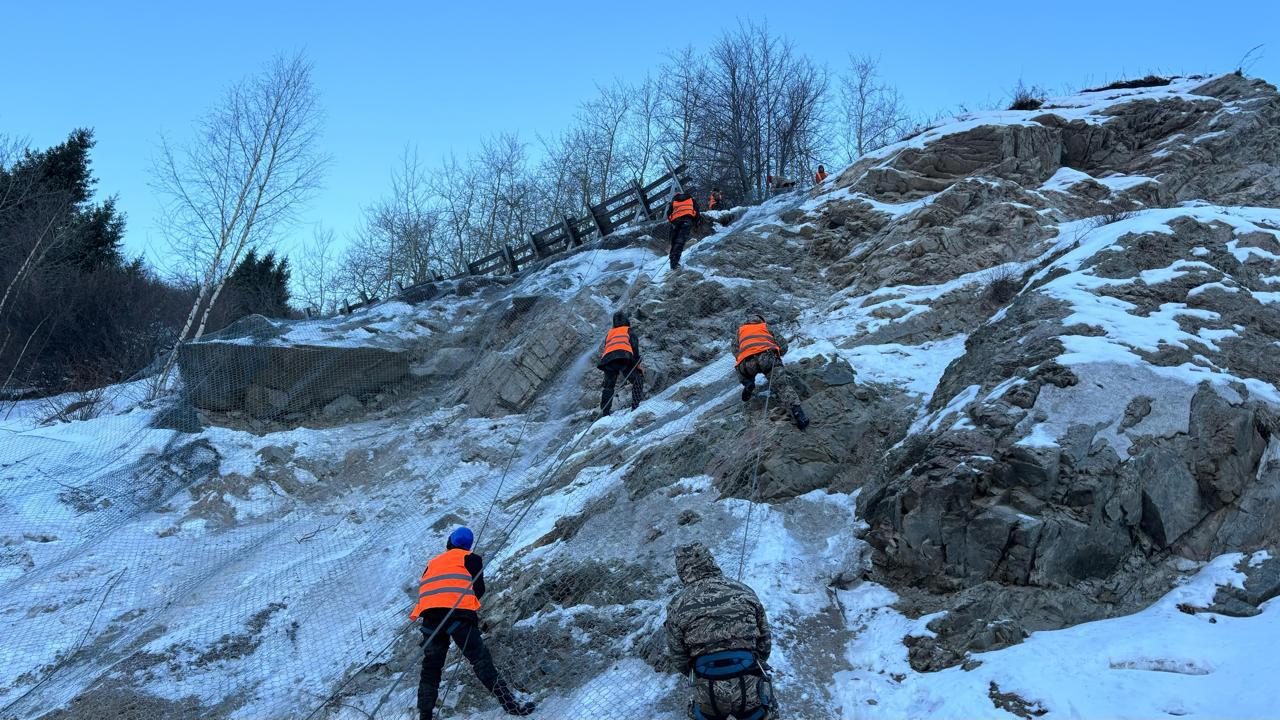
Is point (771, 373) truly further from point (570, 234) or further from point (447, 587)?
point (570, 234)

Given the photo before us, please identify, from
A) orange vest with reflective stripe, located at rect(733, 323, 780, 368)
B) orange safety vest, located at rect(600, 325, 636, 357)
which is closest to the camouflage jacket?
orange vest with reflective stripe, located at rect(733, 323, 780, 368)

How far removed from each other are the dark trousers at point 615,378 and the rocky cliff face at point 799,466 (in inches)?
16.5

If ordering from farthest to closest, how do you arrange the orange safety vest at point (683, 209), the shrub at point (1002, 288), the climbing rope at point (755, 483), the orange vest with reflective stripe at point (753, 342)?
the orange safety vest at point (683, 209)
the shrub at point (1002, 288)
the orange vest with reflective stripe at point (753, 342)
the climbing rope at point (755, 483)

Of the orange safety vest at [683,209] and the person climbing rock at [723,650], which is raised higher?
the orange safety vest at [683,209]

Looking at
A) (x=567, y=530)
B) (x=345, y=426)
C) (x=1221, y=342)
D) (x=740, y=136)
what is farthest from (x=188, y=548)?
(x=740, y=136)

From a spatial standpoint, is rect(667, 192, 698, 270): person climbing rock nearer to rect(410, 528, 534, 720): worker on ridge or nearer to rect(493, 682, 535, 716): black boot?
rect(410, 528, 534, 720): worker on ridge

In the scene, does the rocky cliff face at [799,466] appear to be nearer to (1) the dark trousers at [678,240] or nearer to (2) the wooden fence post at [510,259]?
(1) the dark trousers at [678,240]

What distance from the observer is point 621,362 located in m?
10.6

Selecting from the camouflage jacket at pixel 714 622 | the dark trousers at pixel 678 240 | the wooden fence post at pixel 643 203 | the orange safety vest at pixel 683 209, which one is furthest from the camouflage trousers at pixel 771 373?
the wooden fence post at pixel 643 203

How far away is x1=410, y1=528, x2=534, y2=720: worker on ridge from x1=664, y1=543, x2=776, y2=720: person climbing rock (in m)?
1.57

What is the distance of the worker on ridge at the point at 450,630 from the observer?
553 centimetres

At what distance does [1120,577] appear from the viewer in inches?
216

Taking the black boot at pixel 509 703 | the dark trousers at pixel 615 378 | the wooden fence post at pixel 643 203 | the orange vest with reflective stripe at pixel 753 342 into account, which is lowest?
the black boot at pixel 509 703

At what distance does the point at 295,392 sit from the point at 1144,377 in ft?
38.8
